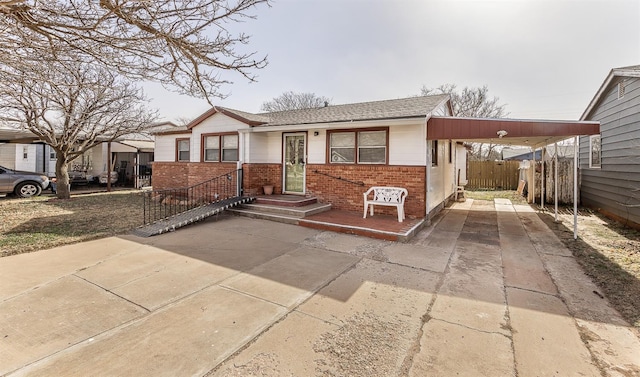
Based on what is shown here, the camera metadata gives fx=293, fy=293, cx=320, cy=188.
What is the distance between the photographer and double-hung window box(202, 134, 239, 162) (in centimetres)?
1116

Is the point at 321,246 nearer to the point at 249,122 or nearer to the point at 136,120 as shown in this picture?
the point at 249,122

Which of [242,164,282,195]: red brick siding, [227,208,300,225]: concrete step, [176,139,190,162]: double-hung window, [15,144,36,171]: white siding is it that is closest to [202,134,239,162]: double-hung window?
[242,164,282,195]: red brick siding

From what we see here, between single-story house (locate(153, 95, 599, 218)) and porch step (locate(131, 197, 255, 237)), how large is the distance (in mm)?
1176

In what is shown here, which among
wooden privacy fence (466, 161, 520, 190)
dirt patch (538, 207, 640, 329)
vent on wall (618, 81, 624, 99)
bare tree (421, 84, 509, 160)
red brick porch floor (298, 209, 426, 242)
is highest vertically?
bare tree (421, 84, 509, 160)

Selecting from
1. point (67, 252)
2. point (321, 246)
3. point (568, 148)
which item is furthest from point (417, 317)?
point (568, 148)

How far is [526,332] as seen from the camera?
3117 mm

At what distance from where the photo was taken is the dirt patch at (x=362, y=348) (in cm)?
250

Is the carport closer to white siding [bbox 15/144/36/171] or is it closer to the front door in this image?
the front door

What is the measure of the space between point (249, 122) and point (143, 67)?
5443mm

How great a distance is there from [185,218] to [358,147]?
5524 mm

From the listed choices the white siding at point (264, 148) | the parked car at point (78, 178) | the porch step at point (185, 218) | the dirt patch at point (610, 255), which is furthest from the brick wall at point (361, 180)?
the parked car at point (78, 178)

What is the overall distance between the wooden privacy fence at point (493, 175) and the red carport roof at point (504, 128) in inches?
524

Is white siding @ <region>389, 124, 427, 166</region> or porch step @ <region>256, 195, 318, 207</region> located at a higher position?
white siding @ <region>389, 124, 427, 166</region>

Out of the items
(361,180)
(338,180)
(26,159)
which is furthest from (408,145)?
(26,159)
